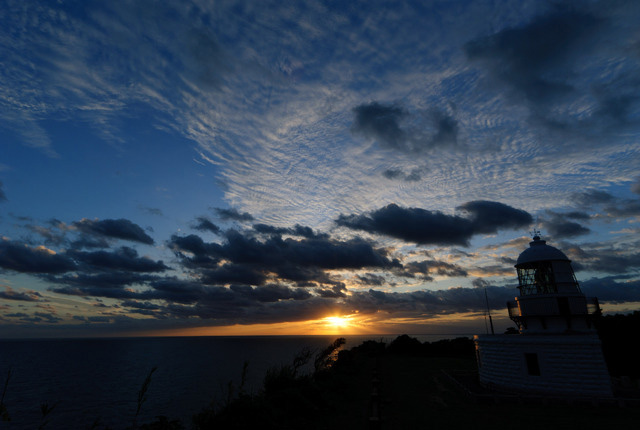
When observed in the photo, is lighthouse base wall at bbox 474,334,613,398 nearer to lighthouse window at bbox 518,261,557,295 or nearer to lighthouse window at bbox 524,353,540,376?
lighthouse window at bbox 524,353,540,376

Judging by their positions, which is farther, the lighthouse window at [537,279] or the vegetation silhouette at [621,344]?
the vegetation silhouette at [621,344]

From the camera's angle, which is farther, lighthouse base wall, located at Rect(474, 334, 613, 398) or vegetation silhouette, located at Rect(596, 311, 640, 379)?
vegetation silhouette, located at Rect(596, 311, 640, 379)

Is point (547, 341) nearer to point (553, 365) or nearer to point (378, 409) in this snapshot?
point (553, 365)

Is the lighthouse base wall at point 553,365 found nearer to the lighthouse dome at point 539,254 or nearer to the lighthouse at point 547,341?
the lighthouse at point 547,341

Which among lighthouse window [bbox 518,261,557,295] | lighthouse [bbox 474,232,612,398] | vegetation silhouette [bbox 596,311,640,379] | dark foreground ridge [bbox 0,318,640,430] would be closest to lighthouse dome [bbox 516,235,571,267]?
lighthouse [bbox 474,232,612,398]

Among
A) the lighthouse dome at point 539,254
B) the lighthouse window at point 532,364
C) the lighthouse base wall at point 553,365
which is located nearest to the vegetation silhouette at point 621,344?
the lighthouse dome at point 539,254

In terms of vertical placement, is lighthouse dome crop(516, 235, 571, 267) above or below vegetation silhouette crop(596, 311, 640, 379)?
above

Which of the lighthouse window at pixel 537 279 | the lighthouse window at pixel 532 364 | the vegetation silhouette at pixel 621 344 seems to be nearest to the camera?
the lighthouse window at pixel 532 364

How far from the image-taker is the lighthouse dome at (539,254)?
23516 millimetres

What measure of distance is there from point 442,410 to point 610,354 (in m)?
32.7

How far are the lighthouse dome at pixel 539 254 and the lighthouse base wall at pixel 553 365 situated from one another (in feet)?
17.1

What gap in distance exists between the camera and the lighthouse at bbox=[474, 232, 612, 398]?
772 inches

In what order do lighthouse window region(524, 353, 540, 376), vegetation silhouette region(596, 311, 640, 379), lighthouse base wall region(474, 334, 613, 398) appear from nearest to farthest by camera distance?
1. lighthouse base wall region(474, 334, 613, 398)
2. lighthouse window region(524, 353, 540, 376)
3. vegetation silhouette region(596, 311, 640, 379)

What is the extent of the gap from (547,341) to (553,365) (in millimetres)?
1405
